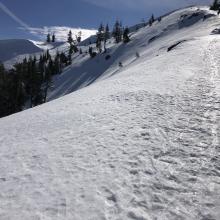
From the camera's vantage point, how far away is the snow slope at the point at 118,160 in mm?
5719

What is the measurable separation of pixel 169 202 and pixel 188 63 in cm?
1825

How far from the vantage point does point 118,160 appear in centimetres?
769

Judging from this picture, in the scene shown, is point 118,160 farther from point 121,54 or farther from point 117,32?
point 117,32

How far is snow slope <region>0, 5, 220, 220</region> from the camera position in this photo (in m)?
5.72

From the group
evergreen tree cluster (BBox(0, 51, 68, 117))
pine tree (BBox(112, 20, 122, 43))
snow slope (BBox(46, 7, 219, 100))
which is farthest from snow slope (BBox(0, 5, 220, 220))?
pine tree (BBox(112, 20, 122, 43))

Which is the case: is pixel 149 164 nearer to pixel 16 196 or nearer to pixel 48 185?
pixel 48 185

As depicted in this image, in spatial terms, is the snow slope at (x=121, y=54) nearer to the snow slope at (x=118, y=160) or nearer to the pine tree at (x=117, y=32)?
the pine tree at (x=117, y=32)

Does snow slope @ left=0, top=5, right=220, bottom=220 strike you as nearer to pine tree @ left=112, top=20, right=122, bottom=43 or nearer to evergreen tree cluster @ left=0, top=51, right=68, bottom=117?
evergreen tree cluster @ left=0, top=51, right=68, bottom=117

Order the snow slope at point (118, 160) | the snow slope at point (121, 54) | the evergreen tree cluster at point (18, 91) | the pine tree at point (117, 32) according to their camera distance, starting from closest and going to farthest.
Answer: the snow slope at point (118, 160) < the evergreen tree cluster at point (18, 91) < the snow slope at point (121, 54) < the pine tree at point (117, 32)

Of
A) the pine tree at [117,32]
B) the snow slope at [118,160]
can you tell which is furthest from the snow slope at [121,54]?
the snow slope at [118,160]

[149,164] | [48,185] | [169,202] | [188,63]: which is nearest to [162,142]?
[149,164]

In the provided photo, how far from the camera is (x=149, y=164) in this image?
744 centimetres

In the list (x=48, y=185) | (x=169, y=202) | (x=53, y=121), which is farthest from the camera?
(x=53, y=121)

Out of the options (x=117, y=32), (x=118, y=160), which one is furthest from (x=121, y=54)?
(x=118, y=160)
